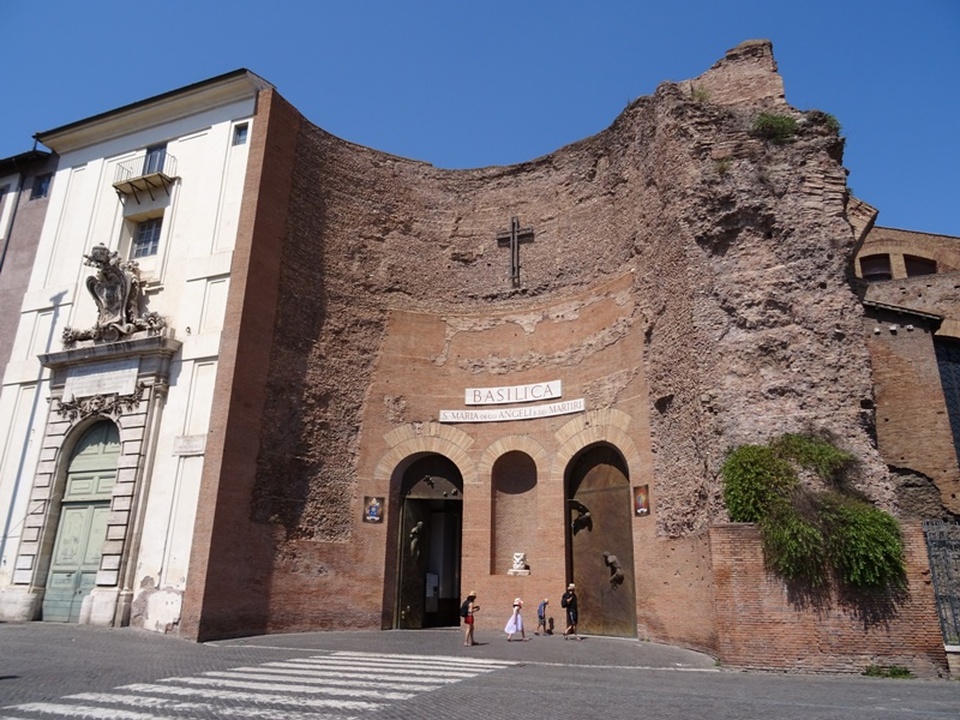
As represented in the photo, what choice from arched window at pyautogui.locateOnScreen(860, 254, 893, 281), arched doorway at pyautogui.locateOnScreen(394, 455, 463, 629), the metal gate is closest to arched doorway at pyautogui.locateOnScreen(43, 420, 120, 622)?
arched doorway at pyautogui.locateOnScreen(394, 455, 463, 629)

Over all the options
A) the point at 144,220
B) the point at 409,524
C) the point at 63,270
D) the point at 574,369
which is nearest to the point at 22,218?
the point at 63,270

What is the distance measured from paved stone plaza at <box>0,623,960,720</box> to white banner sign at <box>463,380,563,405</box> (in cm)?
633

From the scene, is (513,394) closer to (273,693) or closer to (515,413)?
(515,413)

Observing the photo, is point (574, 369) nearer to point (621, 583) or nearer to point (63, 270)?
point (621, 583)

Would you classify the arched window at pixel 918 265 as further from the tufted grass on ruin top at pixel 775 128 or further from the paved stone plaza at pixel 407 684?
the paved stone plaza at pixel 407 684

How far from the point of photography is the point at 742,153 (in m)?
14.7

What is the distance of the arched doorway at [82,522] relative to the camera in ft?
51.0

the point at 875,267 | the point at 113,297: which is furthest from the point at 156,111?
the point at 875,267

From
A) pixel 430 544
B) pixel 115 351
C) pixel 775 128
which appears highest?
pixel 775 128

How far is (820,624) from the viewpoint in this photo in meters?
10.2

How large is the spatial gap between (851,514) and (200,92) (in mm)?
18082

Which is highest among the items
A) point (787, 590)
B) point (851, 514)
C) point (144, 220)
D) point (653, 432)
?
point (144, 220)

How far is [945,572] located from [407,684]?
8038mm

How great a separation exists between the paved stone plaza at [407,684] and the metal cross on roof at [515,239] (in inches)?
396
